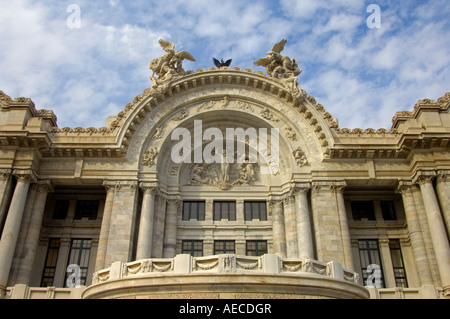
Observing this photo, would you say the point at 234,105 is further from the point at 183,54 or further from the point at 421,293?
the point at 421,293

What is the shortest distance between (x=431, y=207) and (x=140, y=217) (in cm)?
1810

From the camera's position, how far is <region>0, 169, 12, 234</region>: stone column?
2587cm

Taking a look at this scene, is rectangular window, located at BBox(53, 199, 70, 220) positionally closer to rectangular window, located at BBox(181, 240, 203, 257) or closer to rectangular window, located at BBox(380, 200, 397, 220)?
rectangular window, located at BBox(181, 240, 203, 257)

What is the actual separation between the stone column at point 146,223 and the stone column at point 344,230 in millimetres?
11854

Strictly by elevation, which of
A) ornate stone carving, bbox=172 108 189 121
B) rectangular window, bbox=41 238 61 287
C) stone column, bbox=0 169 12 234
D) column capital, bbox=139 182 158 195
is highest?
ornate stone carving, bbox=172 108 189 121

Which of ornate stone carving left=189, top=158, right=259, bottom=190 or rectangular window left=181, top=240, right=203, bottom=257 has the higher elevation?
ornate stone carving left=189, top=158, right=259, bottom=190

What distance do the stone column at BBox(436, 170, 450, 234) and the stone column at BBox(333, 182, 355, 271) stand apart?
229 inches

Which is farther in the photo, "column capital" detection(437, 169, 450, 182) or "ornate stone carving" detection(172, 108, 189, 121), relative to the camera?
"ornate stone carving" detection(172, 108, 189, 121)

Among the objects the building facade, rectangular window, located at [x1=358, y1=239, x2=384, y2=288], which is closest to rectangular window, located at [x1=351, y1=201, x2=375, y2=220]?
the building facade

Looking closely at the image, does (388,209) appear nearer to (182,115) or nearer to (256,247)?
(256,247)

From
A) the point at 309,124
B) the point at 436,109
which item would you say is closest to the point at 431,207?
the point at 436,109

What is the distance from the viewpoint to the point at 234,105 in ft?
103

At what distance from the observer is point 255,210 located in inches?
1201

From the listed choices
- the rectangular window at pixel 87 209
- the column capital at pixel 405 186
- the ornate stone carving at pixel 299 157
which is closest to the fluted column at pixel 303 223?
the ornate stone carving at pixel 299 157
